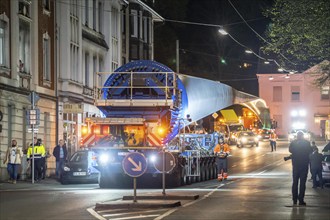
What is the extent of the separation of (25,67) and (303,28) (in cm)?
1270

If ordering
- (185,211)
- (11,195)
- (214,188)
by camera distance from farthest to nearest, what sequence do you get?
1. (214,188)
2. (11,195)
3. (185,211)

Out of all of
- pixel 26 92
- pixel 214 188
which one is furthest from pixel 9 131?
pixel 214 188

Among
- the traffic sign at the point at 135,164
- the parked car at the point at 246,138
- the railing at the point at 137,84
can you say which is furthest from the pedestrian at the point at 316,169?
the parked car at the point at 246,138

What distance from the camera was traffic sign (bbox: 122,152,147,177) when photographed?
60.0 ft

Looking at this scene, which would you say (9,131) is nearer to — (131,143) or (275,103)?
(131,143)

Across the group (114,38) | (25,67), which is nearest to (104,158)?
(25,67)

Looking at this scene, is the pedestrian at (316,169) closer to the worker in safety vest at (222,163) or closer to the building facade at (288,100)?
the worker in safety vest at (222,163)

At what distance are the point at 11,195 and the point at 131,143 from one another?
416 cm

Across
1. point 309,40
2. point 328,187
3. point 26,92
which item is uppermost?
point 309,40

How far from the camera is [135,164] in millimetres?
18359

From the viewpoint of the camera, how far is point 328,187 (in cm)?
2731

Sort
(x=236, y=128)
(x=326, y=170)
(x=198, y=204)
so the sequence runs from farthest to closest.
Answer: (x=236, y=128) → (x=326, y=170) → (x=198, y=204)

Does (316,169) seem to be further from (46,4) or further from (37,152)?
(46,4)

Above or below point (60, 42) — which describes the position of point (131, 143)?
below
